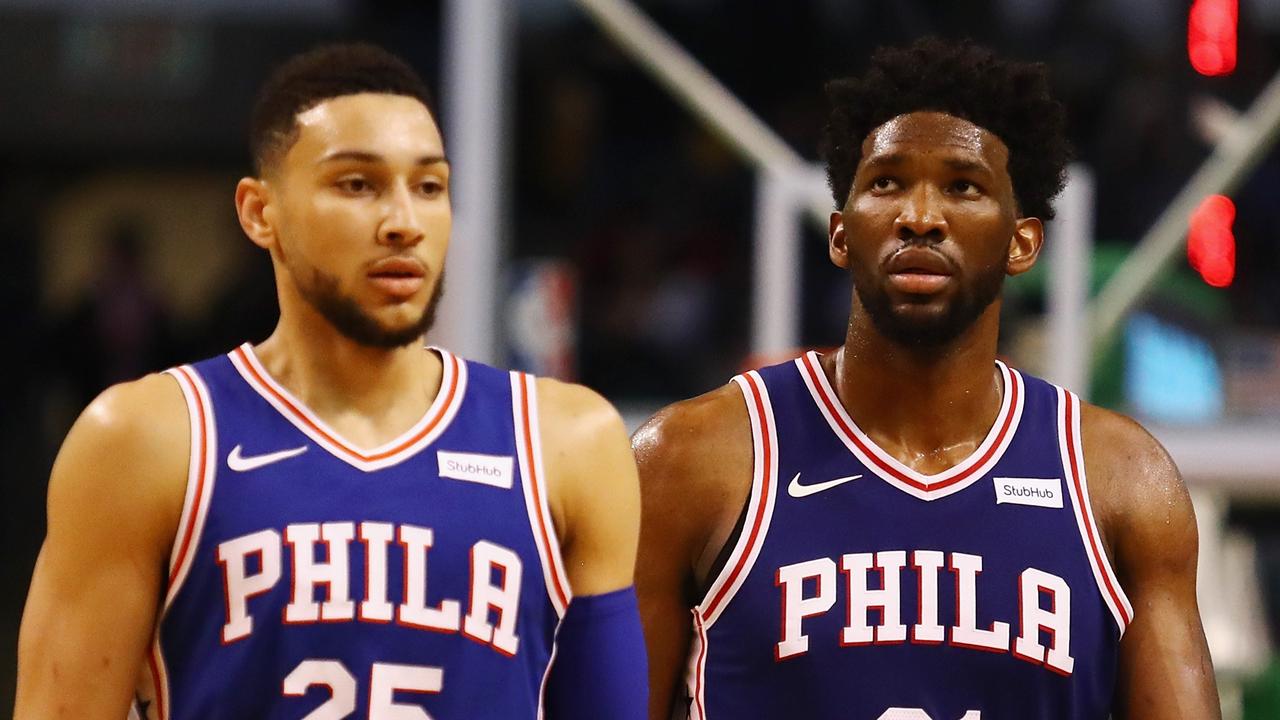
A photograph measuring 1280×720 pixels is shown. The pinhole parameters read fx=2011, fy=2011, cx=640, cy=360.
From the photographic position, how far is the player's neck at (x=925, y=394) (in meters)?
3.06

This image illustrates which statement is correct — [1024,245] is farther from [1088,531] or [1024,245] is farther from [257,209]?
[257,209]

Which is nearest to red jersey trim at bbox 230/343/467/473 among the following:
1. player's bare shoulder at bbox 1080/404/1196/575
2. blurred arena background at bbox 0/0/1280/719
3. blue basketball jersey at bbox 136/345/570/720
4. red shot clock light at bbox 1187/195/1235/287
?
blue basketball jersey at bbox 136/345/570/720

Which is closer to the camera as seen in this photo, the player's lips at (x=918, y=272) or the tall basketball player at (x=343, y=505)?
the tall basketball player at (x=343, y=505)

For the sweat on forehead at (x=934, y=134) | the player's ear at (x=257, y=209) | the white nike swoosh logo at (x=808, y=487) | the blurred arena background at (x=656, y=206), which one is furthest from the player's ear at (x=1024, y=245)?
the blurred arena background at (x=656, y=206)

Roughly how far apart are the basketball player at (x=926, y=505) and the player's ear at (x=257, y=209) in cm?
70

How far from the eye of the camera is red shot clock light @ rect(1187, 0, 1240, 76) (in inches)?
250

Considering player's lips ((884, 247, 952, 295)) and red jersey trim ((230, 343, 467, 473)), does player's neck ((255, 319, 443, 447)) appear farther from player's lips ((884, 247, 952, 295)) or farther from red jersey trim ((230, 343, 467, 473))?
player's lips ((884, 247, 952, 295))

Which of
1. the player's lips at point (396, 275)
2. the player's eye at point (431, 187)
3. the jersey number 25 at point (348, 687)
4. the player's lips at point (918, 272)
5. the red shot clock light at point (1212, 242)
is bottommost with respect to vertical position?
the jersey number 25 at point (348, 687)

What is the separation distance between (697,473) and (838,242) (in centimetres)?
43

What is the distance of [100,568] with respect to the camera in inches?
98.6

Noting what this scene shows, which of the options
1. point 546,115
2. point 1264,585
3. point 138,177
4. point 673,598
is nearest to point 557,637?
point 673,598

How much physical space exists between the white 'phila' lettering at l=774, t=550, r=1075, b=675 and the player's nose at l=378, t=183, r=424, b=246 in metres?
0.77

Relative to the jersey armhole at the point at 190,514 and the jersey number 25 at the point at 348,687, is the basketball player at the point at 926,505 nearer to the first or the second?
the jersey number 25 at the point at 348,687

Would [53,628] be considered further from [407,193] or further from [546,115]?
[546,115]
